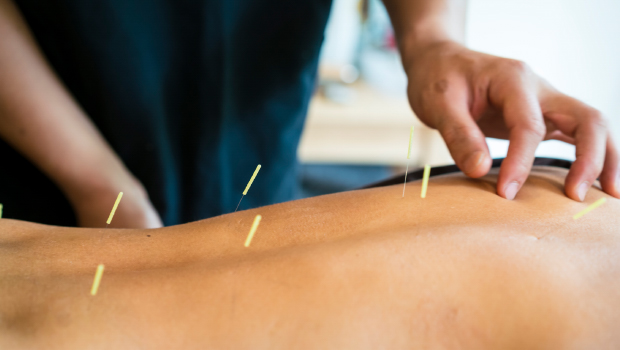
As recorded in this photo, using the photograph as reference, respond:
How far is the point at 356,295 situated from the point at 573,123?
0.55m

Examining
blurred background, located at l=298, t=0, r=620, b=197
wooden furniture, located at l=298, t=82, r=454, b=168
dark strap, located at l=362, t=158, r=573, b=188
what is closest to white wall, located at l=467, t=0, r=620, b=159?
blurred background, located at l=298, t=0, r=620, b=197

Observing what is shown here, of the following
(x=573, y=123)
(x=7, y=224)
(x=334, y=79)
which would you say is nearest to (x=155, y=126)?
(x=7, y=224)

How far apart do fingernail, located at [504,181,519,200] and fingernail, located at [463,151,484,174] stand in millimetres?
62

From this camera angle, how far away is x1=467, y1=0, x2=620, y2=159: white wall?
7.12 feet

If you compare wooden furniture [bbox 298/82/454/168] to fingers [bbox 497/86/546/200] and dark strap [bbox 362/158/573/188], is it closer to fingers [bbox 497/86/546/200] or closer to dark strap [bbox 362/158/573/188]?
dark strap [bbox 362/158/573/188]

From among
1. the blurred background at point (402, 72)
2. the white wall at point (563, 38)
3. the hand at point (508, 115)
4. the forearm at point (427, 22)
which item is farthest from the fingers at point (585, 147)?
the white wall at point (563, 38)

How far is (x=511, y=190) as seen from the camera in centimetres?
66

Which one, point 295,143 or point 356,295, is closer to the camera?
point 356,295

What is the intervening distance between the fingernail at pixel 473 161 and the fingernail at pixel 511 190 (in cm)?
6

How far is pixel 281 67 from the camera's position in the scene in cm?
113

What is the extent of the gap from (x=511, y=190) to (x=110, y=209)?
2.81ft

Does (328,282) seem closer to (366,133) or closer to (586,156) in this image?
(586,156)

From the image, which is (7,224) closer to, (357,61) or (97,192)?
(97,192)

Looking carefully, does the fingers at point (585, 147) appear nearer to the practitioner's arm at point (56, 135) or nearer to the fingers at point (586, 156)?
the fingers at point (586, 156)
